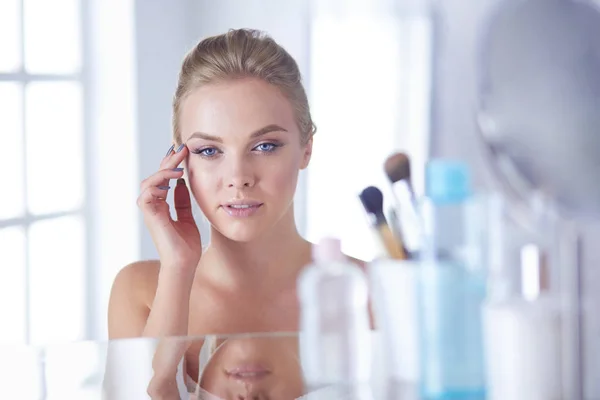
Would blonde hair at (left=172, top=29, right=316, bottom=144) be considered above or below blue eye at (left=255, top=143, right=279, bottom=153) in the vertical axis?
above

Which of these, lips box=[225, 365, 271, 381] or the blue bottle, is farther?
lips box=[225, 365, 271, 381]

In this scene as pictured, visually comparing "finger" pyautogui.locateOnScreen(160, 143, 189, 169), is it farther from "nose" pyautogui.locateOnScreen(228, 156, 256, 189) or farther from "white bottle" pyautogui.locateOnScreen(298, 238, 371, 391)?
"white bottle" pyautogui.locateOnScreen(298, 238, 371, 391)

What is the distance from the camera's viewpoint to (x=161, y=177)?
1062 mm

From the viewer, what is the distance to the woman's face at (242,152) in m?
1.03

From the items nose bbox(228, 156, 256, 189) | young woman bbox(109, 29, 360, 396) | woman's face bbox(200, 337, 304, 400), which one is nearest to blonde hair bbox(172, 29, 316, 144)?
young woman bbox(109, 29, 360, 396)

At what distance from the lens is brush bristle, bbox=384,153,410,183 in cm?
106

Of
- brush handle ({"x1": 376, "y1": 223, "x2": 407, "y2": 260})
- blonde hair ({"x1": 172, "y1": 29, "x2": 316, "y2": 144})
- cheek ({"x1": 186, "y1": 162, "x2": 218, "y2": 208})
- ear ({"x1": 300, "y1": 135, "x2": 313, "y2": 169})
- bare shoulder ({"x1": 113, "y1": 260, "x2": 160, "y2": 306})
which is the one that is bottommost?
bare shoulder ({"x1": 113, "y1": 260, "x2": 160, "y2": 306})

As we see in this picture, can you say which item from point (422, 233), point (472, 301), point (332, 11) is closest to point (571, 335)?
point (472, 301)

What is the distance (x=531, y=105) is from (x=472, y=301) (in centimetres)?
24

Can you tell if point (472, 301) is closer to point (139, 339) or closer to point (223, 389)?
point (223, 389)

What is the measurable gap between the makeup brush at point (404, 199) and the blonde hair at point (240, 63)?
5.8 inches

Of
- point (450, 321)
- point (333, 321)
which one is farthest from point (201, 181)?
point (450, 321)

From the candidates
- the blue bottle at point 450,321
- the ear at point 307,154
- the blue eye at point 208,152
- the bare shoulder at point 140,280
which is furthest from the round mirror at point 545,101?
the bare shoulder at point 140,280

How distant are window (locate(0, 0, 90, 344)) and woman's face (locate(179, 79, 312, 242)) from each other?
17 cm
